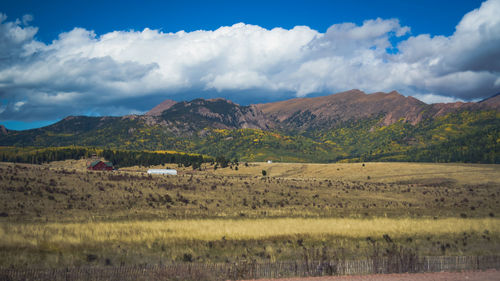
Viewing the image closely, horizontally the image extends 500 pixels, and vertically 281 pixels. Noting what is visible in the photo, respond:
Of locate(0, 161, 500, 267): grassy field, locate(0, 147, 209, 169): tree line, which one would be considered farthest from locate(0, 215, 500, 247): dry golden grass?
locate(0, 147, 209, 169): tree line

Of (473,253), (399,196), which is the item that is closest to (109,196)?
(473,253)

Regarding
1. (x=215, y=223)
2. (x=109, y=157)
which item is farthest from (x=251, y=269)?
(x=109, y=157)

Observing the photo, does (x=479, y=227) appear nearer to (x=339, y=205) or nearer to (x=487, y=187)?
(x=339, y=205)

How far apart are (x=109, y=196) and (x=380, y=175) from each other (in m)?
82.1

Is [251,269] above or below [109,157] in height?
below

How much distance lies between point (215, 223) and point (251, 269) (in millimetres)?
14324

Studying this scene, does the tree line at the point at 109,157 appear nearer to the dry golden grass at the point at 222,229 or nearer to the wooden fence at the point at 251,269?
the dry golden grass at the point at 222,229

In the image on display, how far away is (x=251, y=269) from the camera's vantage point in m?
17.7

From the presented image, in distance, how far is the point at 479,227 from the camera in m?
31.5

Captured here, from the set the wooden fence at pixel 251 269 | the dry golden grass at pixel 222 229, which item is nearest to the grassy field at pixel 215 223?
the dry golden grass at pixel 222 229

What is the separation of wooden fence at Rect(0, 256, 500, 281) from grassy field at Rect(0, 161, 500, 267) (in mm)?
2817

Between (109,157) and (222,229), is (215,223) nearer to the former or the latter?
(222,229)

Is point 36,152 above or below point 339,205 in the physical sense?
above

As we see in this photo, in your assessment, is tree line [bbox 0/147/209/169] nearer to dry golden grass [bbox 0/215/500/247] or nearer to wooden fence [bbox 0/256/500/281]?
dry golden grass [bbox 0/215/500/247]
